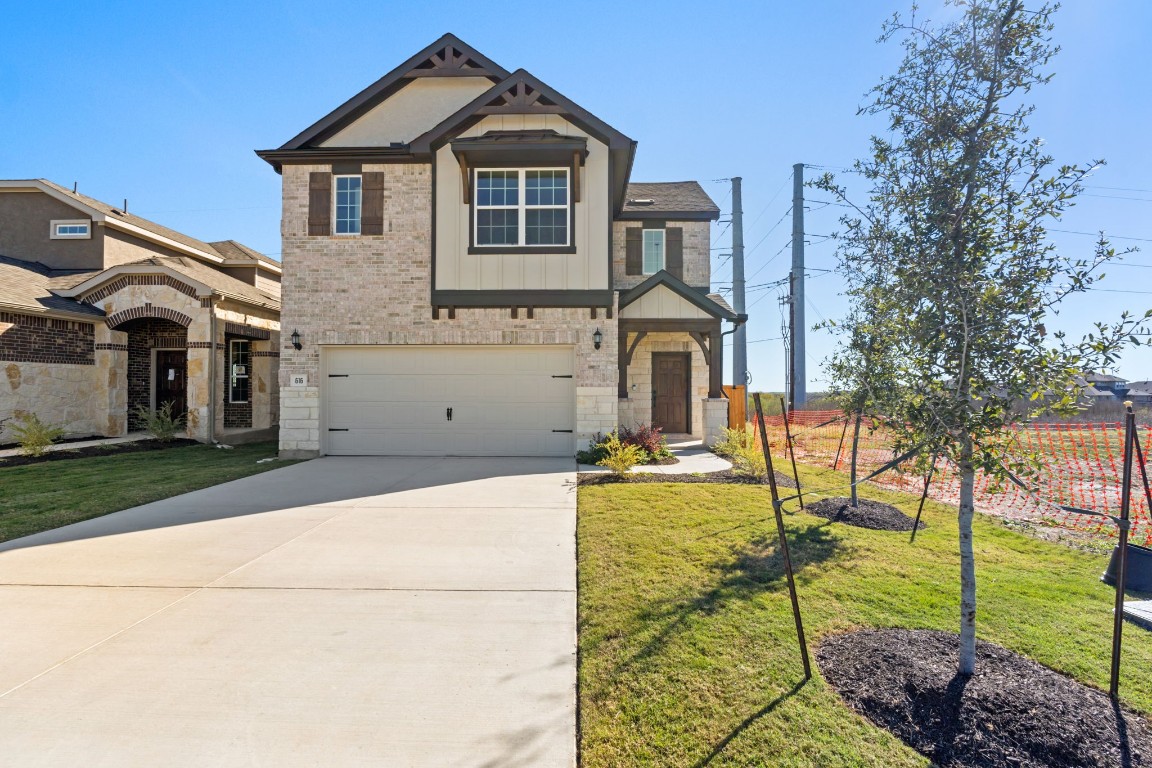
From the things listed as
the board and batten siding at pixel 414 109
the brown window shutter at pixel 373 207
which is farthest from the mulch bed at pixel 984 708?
the board and batten siding at pixel 414 109

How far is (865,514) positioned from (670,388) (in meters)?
8.17

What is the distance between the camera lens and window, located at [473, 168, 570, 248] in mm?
10406

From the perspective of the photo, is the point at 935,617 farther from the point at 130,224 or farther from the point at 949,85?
the point at 130,224

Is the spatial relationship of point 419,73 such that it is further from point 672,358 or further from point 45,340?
point 45,340

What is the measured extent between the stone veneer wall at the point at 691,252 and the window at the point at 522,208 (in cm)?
444

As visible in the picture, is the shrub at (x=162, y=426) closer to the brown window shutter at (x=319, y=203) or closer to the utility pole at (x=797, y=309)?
the brown window shutter at (x=319, y=203)

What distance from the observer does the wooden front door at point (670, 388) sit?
46.5 feet

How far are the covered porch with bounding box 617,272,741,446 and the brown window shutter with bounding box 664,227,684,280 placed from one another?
1.44m

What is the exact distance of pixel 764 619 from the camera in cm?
353

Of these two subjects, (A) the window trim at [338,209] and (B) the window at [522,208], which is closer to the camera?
(B) the window at [522,208]

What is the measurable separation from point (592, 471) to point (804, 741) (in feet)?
22.2

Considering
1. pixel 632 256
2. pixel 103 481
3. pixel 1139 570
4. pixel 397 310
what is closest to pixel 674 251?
pixel 632 256

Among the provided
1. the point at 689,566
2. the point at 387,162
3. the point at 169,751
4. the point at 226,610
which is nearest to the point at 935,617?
the point at 689,566

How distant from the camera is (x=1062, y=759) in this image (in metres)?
2.30
